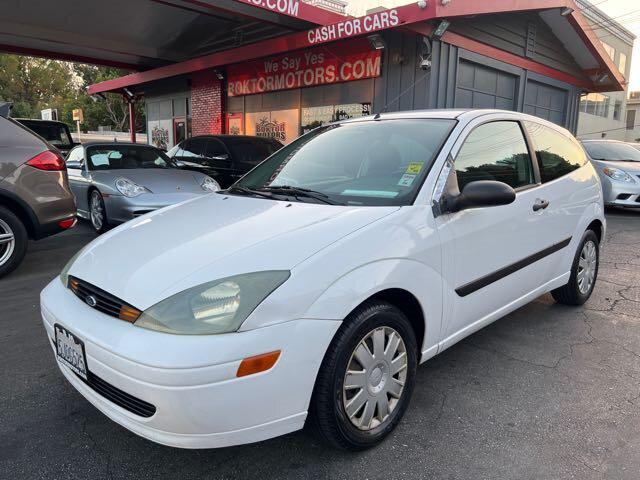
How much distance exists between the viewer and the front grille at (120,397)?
1854 millimetres

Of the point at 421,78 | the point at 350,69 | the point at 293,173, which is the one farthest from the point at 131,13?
the point at 293,173

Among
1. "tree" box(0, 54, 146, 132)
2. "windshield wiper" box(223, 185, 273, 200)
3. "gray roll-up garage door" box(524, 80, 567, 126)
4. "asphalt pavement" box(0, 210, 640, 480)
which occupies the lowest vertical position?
"asphalt pavement" box(0, 210, 640, 480)

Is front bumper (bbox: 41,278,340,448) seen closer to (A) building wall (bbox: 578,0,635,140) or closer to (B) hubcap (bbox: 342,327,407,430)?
(B) hubcap (bbox: 342,327,407,430)

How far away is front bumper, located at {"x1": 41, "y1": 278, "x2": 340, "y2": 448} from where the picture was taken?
1744mm

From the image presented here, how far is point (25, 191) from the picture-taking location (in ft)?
15.9

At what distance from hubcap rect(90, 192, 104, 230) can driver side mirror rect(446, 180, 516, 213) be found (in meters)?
5.60

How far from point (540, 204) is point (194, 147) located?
7508 millimetres

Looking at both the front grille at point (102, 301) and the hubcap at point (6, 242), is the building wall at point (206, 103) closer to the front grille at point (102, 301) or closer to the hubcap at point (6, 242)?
the hubcap at point (6, 242)

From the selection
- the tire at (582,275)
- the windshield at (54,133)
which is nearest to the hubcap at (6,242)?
the tire at (582,275)

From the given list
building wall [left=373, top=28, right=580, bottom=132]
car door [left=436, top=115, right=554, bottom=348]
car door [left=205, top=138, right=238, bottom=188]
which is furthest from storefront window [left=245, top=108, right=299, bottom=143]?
car door [left=436, top=115, right=554, bottom=348]

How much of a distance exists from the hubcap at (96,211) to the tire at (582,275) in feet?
18.8

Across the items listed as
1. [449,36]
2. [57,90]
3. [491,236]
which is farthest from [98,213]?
[57,90]

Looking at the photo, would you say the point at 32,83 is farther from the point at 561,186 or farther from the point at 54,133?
the point at 561,186

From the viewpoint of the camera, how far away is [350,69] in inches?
432
